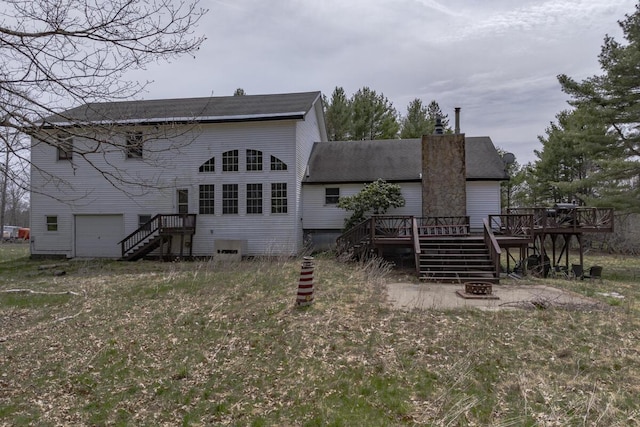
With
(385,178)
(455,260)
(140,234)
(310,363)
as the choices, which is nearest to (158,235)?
(140,234)

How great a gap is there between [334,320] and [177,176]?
14453mm

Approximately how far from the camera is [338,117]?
3278 cm

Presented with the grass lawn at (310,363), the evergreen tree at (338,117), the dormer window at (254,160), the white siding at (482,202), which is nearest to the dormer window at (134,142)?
the grass lawn at (310,363)

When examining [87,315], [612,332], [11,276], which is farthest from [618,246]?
[11,276]

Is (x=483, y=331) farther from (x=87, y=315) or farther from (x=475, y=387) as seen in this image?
(x=87, y=315)

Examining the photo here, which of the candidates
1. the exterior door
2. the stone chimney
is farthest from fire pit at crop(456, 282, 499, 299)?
the exterior door

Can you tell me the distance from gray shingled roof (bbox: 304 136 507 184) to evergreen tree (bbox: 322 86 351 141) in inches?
372

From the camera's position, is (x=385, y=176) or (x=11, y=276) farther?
(x=385, y=176)

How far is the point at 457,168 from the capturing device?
59.5 ft

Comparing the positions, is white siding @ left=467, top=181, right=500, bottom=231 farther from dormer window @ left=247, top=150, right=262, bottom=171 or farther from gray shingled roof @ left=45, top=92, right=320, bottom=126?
dormer window @ left=247, top=150, right=262, bottom=171

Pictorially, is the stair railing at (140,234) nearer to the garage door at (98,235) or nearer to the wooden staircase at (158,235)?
the wooden staircase at (158,235)

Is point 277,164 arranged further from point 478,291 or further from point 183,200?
point 478,291

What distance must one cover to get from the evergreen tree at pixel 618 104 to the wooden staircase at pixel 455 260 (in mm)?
8381

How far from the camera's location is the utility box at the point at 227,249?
1872cm
